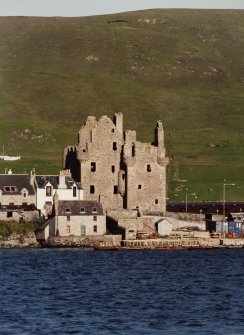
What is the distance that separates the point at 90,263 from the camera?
13712cm

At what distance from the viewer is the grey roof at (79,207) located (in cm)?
15950

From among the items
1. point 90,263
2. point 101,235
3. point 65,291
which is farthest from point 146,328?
point 101,235

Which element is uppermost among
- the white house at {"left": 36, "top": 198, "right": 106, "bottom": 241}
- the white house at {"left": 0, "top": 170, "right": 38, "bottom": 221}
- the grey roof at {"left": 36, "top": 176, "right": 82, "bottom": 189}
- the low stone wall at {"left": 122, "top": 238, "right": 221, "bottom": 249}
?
the grey roof at {"left": 36, "top": 176, "right": 82, "bottom": 189}

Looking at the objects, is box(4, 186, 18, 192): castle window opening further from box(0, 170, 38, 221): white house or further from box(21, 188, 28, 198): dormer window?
box(21, 188, 28, 198): dormer window

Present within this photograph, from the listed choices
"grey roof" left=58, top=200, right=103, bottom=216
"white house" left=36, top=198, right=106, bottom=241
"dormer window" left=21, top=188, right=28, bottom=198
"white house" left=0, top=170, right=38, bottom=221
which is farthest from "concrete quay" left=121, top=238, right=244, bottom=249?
"dormer window" left=21, top=188, right=28, bottom=198

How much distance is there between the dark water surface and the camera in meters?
82.9

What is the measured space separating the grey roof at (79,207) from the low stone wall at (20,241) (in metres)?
4.91

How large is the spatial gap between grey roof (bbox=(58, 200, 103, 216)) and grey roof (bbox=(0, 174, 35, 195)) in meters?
11.1

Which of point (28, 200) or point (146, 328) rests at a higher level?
point (28, 200)

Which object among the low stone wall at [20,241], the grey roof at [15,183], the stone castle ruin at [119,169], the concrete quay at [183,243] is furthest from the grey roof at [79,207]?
the stone castle ruin at [119,169]

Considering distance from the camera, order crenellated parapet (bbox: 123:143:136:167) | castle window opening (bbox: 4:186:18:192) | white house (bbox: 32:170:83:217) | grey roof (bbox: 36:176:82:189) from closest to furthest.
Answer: white house (bbox: 32:170:83:217), castle window opening (bbox: 4:186:18:192), grey roof (bbox: 36:176:82:189), crenellated parapet (bbox: 123:143:136:167)

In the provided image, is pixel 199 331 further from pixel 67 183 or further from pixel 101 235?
pixel 67 183

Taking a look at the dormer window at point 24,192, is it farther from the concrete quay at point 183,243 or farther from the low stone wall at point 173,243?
the low stone wall at point 173,243

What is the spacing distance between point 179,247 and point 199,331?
83535 millimetres
